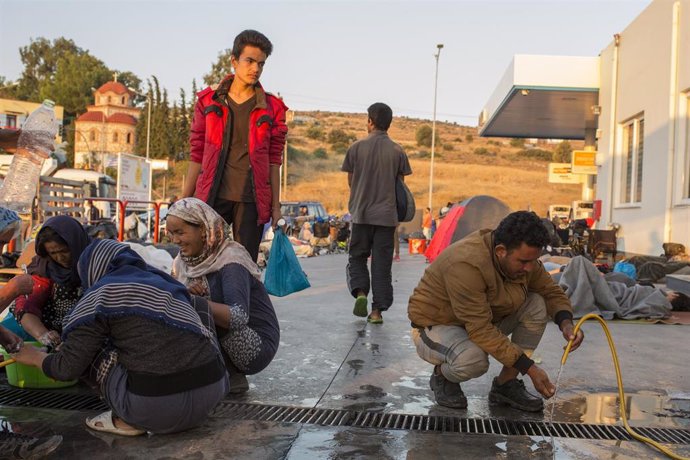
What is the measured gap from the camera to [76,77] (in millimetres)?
87188

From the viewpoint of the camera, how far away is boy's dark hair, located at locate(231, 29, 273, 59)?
170 inches

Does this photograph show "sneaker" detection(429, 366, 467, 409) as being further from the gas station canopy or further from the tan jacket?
the gas station canopy

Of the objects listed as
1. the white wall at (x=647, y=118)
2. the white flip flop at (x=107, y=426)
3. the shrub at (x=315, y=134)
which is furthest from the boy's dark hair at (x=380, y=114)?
the shrub at (x=315, y=134)

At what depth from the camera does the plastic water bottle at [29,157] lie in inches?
264

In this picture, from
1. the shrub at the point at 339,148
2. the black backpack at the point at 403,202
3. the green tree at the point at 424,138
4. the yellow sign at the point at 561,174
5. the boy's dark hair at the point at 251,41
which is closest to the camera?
the boy's dark hair at the point at 251,41

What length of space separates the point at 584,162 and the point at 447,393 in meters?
18.3

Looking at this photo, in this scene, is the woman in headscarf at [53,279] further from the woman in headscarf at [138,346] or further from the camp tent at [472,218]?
the camp tent at [472,218]

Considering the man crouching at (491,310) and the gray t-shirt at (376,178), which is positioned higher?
the gray t-shirt at (376,178)

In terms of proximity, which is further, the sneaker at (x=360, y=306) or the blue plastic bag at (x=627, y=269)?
the blue plastic bag at (x=627, y=269)

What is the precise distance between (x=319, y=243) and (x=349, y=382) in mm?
16555

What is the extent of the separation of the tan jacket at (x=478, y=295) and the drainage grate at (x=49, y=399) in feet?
5.92

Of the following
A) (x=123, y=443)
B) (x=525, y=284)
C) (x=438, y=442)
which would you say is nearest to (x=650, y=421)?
(x=525, y=284)

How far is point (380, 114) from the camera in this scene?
6227 millimetres

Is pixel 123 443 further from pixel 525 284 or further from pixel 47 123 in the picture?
pixel 47 123
